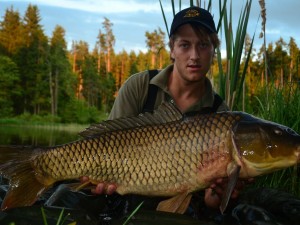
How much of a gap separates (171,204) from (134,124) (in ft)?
1.94

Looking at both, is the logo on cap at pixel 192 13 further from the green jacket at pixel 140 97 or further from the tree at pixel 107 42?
the tree at pixel 107 42

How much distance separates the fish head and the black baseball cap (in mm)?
1393

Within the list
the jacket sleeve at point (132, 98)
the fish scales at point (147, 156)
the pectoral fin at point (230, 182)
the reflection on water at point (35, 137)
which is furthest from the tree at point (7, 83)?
the pectoral fin at point (230, 182)

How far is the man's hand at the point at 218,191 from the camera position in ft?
9.04

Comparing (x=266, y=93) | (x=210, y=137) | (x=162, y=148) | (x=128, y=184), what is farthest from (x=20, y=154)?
(x=266, y=93)

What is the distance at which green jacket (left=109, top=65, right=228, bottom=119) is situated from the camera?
390 centimetres

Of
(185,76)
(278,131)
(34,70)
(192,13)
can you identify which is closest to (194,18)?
(192,13)

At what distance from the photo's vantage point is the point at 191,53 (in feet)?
12.1

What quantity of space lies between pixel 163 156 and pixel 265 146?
617mm

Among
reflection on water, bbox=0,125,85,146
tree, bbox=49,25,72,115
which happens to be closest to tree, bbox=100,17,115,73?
tree, bbox=49,25,72,115

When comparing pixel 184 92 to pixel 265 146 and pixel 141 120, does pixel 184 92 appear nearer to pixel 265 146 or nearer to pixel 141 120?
pixel 141 120

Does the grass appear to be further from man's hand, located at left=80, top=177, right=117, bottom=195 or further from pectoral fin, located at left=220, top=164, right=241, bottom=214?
man's hand, located at left=80, top=177, right=117, bottom=195

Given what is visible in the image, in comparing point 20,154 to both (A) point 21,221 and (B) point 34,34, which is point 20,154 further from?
(B) point 34,34

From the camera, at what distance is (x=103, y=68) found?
220 ft
